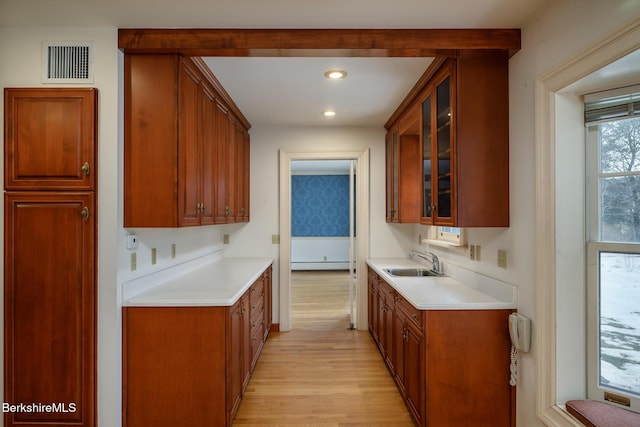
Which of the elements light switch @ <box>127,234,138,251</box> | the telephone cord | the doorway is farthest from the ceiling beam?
the doorway

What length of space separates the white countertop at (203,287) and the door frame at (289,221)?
66 cm

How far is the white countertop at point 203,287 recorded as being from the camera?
84.4 inches

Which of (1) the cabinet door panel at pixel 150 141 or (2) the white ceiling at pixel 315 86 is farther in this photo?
(2) the white ceiling at pixel 315 86

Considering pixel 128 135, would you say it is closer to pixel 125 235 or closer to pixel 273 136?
pixel 125 235

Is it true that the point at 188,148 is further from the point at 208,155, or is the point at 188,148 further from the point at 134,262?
the point at 134,262

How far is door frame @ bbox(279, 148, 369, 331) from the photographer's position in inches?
168

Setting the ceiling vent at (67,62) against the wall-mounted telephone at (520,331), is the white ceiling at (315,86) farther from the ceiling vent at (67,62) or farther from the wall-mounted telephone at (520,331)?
the wall-mounted telephone at (520,331)

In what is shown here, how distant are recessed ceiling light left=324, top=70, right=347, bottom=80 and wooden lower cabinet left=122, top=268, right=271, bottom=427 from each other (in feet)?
5.89

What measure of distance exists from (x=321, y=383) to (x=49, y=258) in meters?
2.13

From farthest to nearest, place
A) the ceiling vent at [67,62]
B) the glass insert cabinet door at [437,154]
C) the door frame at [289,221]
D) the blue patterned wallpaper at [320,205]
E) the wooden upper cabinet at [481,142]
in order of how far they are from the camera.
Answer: the blue patterned wallpaper at [320,205] → the door frame at [289,221] → the glass insert cabinet door at [437,154] → the wooden upper cabinet at [481,142] → the ceiling vent at [67,62]

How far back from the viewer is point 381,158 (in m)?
4.30

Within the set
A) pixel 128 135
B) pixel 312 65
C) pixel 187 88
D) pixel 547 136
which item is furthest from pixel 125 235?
pixel 547 136

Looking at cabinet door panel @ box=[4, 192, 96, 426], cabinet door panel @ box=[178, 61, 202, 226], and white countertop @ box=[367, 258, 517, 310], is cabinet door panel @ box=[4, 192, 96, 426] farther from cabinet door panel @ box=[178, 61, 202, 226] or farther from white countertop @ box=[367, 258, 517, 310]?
white countertop @ box=[367, 258, 517, 310]

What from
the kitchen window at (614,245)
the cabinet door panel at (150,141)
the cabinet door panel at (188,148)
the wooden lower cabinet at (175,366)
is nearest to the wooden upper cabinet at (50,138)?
the cabinet door panel at (150,141)
